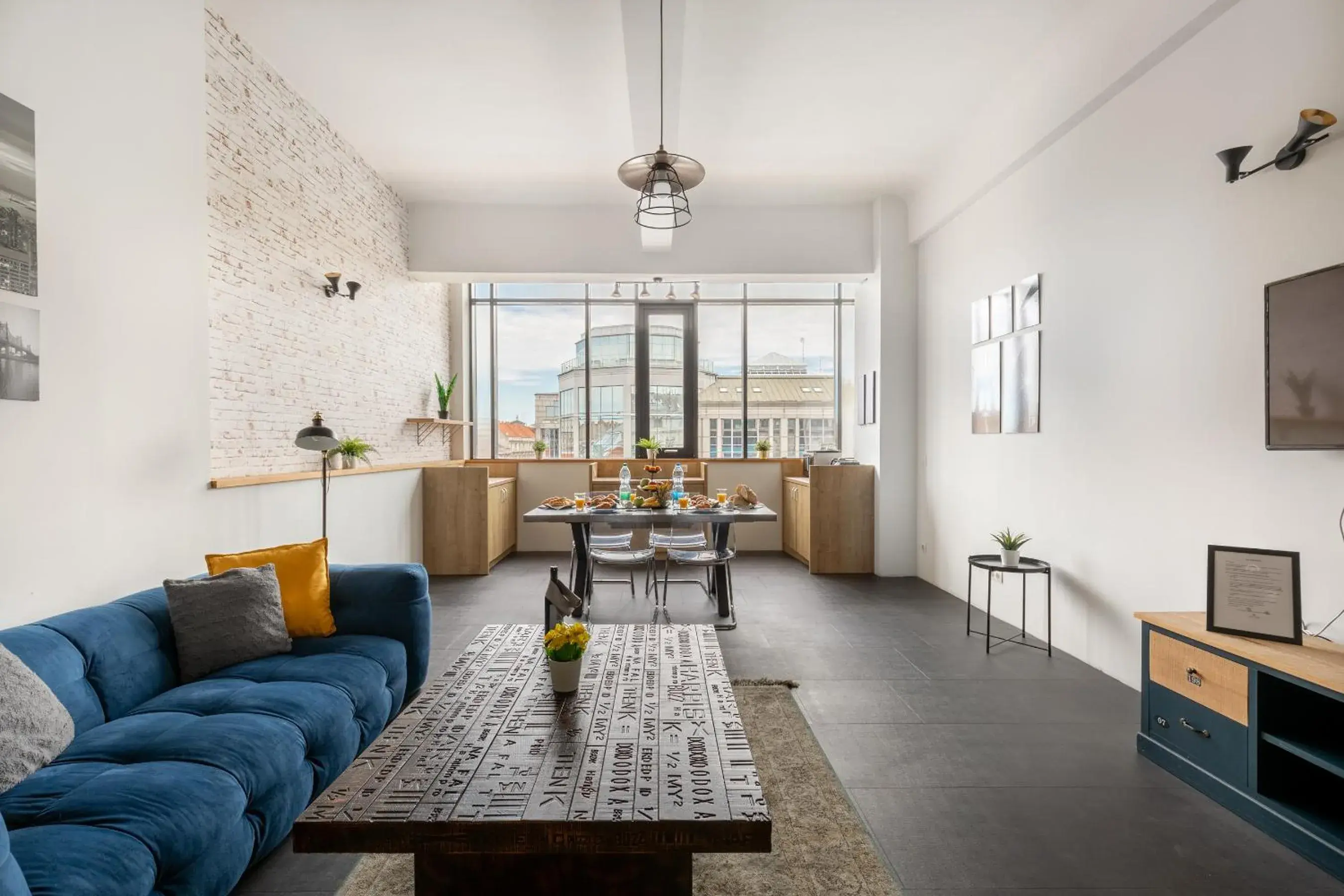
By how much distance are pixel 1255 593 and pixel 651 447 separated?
6062 millimetres

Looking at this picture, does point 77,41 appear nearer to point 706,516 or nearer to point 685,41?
point 685,41

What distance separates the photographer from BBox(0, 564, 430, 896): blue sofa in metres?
1.56

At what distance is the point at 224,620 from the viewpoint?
2.72 meters

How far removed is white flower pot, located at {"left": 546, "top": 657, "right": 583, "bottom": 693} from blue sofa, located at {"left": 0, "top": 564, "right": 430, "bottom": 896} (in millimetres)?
864

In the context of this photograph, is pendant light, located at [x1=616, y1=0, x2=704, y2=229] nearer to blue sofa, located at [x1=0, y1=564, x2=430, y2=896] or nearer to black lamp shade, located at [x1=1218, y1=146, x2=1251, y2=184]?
black lamp shade, located at [x1=1218, y1=146, x2=1251, y2=184]

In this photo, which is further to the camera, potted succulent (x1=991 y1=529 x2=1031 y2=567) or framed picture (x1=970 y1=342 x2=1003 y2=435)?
framed picture (x1=970 y1=342 x2=1003 y2=435)

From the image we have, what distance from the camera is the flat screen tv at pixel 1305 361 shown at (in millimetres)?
2432

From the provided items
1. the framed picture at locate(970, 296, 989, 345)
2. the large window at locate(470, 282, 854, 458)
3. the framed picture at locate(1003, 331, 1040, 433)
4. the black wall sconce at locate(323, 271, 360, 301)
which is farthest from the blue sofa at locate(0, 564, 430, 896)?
the large window at locate(470, 282, 854, 458)

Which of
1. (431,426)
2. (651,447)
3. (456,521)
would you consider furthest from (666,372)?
(456,521)

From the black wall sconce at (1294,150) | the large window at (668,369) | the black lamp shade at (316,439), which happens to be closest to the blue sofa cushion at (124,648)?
the black lamp shade at (316,439)

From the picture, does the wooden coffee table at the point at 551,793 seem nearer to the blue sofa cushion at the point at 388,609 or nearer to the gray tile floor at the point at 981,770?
the gray tile floor at the point at 981,770

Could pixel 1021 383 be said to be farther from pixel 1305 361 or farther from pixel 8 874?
pixel 8 874

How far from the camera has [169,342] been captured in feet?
10.9

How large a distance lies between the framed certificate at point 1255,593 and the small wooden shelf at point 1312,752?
0.39 meters
